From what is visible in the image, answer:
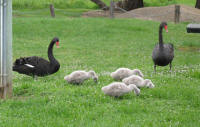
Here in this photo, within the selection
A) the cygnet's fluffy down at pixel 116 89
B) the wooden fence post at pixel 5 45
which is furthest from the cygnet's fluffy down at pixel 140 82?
the wooden fence post at pixel 5 45

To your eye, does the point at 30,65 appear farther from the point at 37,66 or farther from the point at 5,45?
the point at 5,45

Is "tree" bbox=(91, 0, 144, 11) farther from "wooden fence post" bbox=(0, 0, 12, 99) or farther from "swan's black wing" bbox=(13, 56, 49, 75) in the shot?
"wooden fence post" bbox=(0, 0, 12, 99)

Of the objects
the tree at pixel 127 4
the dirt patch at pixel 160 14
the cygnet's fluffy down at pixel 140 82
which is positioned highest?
the tree at pixel 127 4

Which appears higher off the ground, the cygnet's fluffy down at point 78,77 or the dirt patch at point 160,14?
the cygnet's fluffy down at point 78,77

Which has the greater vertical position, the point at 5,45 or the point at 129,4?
the point at 5,45

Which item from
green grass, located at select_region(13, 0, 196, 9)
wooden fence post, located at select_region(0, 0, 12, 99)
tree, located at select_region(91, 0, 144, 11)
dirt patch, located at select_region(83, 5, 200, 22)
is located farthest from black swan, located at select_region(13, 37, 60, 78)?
green grass, located at select_region(13, 0, 196, 9)

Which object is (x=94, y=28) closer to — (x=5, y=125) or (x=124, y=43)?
(x=124, y=43)

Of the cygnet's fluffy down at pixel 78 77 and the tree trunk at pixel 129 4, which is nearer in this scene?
the cygnet's fluffy down at pixel 78 77

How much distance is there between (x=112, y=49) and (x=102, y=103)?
40.0ft

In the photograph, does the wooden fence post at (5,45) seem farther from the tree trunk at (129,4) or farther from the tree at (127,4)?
the tree trunk at (129,4)

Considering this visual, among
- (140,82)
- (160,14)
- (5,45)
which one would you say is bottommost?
(160,14)

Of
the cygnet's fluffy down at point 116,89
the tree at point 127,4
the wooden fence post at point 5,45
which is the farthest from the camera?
the tree at point 127,4

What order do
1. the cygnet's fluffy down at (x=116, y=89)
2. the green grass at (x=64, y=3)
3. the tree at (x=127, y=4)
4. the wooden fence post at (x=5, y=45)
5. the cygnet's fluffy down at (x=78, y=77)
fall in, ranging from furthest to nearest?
the green grass at (x=64, y=3), the tree at (x=127, y=4), the cygnet's fluffy down at (x=78, y=77), the wooden fence post at (x=5, y=45), the cygnet's fluffy down at (x=116, y=89)

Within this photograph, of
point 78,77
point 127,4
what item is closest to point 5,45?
point 78,77
